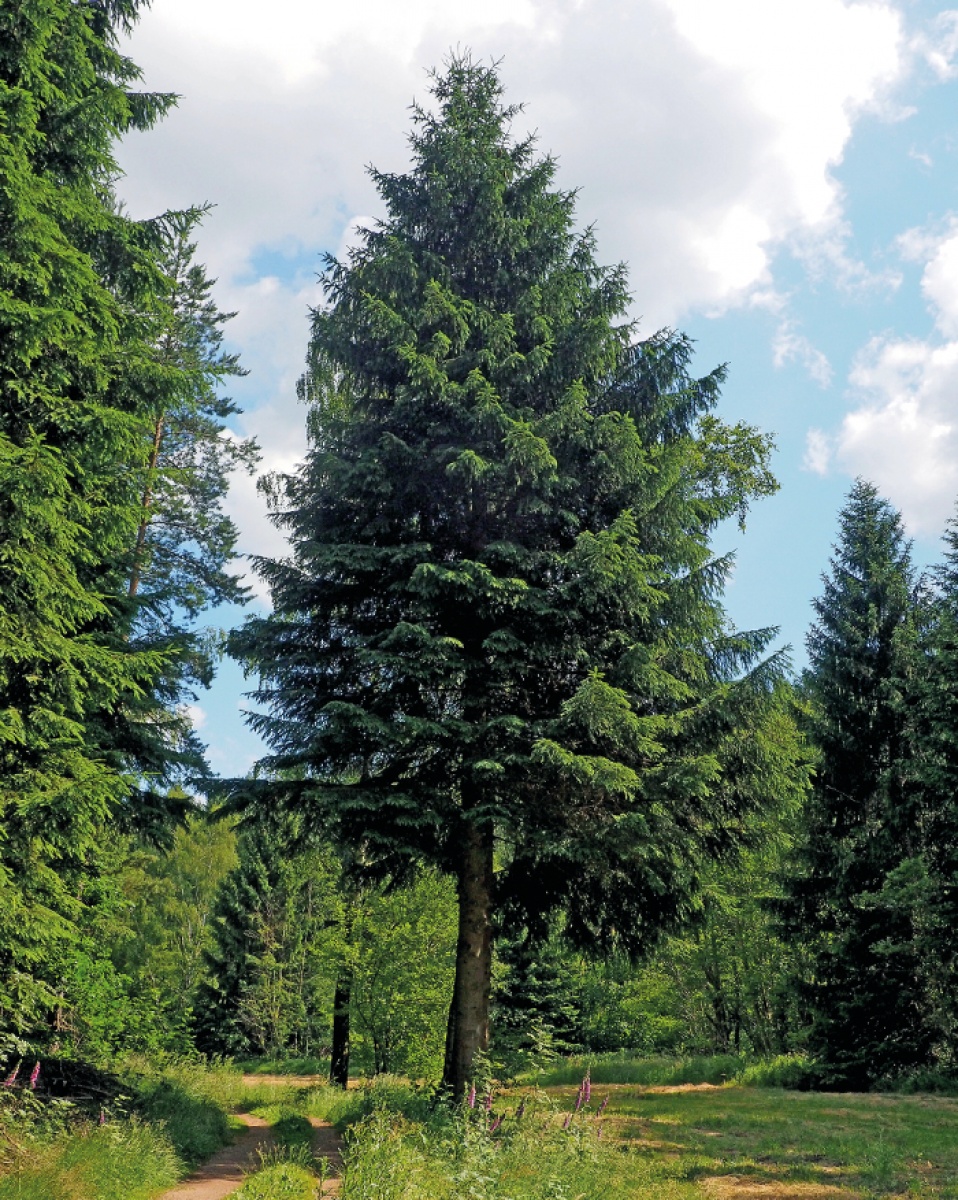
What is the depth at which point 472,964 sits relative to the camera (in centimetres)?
1061

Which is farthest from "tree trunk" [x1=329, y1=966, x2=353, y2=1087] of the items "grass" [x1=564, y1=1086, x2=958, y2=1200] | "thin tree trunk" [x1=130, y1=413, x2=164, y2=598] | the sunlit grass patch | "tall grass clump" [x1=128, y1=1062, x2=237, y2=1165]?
"thin tree trunk" [x1=130, y1=413, x2=164, y2=598]

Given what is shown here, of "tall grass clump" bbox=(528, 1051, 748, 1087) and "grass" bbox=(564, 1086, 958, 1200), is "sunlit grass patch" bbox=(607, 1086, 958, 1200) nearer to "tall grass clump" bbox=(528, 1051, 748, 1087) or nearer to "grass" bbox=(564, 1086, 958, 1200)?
"grass" bbox=(564, 1086, 958, 1200)

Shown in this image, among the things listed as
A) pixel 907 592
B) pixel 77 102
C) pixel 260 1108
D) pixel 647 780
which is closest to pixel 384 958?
pixel 260 1108

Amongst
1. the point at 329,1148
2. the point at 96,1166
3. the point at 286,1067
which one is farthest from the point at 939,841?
the point at 286,1067

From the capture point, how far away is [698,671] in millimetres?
10914

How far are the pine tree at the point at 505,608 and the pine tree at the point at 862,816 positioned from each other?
22.9ft

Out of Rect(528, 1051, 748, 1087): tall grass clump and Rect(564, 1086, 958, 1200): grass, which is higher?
Rect(564, 1086, 958, 1200): grass

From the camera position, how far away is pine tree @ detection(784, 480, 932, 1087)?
1689cm

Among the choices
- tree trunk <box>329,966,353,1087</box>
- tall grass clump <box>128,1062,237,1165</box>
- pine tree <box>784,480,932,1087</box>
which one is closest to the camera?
tall grass clump <box>128,1062,237,1165</box>

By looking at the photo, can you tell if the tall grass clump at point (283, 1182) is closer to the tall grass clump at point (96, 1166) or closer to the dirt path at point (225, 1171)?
the dirt path at point (225, 1171)

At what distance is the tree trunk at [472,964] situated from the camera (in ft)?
33.4

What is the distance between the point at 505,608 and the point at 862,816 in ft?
41.2

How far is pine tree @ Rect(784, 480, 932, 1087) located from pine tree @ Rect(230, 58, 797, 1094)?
275 inches

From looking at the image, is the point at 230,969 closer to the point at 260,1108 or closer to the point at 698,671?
the point at 260,1108
